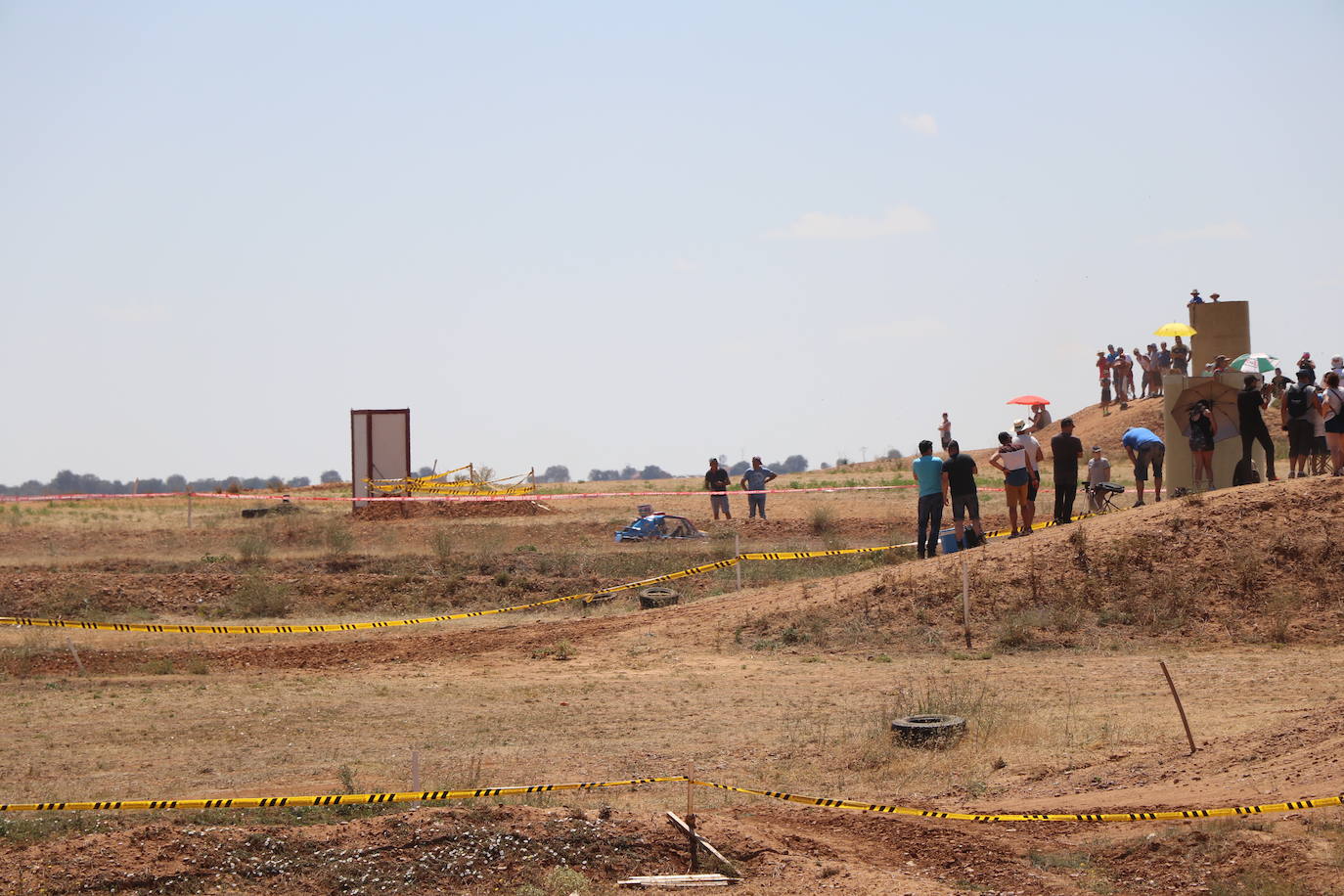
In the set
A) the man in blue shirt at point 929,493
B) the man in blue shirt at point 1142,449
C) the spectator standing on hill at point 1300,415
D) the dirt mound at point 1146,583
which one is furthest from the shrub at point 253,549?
the spectator standing on hill at point 1300,415

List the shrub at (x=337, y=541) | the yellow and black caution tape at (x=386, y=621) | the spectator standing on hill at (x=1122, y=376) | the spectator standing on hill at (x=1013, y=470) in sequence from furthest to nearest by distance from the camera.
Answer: the spectator standing on hill at (x=1122, y=376), the shrub at (x=337, y=541), the spectator standing on hill at (x=1013, y=470), the yellow and black caution tape at (x=386, y=621)

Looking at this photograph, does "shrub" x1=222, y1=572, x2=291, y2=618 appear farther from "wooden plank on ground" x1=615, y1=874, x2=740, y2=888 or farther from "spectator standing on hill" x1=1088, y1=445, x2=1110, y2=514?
"wooden plank on ground" x1=615, y1=874, x2=740, y2=888

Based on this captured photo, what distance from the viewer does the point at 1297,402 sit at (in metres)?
20.6

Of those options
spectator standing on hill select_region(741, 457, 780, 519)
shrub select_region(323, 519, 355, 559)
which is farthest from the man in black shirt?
shrub select_region(323, 519, 355, 559)

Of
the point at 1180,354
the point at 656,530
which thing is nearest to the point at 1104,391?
the point at 1180,354

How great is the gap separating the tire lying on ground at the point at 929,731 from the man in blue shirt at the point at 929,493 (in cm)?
788

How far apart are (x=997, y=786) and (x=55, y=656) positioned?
13361 mm

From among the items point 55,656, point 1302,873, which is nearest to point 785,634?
point 55,656

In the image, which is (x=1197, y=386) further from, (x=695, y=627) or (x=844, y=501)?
(x=844, y=501)

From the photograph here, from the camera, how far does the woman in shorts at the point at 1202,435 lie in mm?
22156

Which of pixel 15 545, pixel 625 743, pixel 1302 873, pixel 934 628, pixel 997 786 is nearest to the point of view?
pixel 1302 873

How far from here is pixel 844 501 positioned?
36875mm

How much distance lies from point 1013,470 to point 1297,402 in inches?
161

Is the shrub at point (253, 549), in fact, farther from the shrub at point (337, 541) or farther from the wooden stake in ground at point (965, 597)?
the wooden stake in ground at point (965, 597)
